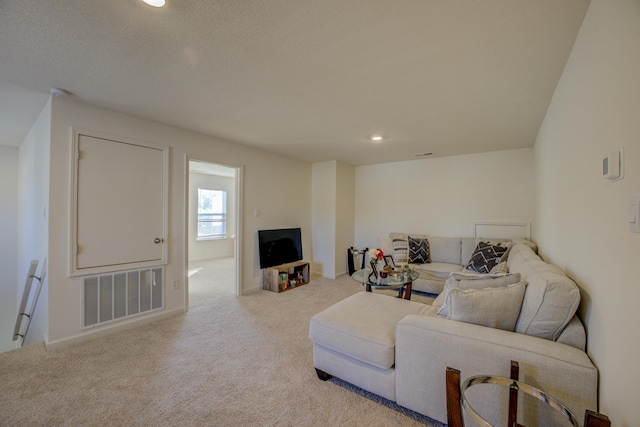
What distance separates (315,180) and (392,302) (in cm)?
357

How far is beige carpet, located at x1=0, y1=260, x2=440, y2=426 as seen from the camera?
165 centimetres

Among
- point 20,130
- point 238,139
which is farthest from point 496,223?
point 20,130

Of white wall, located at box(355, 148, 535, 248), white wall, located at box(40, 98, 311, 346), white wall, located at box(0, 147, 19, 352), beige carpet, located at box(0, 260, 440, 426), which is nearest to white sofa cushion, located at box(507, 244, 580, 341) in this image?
beige carpet, located at box(0, 260, 440, 426)

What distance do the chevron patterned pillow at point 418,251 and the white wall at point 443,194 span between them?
558mm

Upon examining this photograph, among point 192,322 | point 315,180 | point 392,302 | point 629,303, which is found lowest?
point 192,322

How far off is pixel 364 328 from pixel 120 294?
8.73ft

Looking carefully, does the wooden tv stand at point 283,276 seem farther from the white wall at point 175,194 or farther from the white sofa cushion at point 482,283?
the white sofa cushion at point 482,283

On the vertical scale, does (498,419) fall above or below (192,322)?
above

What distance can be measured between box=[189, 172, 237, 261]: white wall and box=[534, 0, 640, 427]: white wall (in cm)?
599

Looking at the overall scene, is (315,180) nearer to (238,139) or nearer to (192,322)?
(238,139)

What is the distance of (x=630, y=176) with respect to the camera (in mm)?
891

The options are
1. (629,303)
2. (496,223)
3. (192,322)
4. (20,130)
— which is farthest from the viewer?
(496,223)

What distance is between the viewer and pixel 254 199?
425cm

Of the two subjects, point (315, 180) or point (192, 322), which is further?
point (315, 180)
